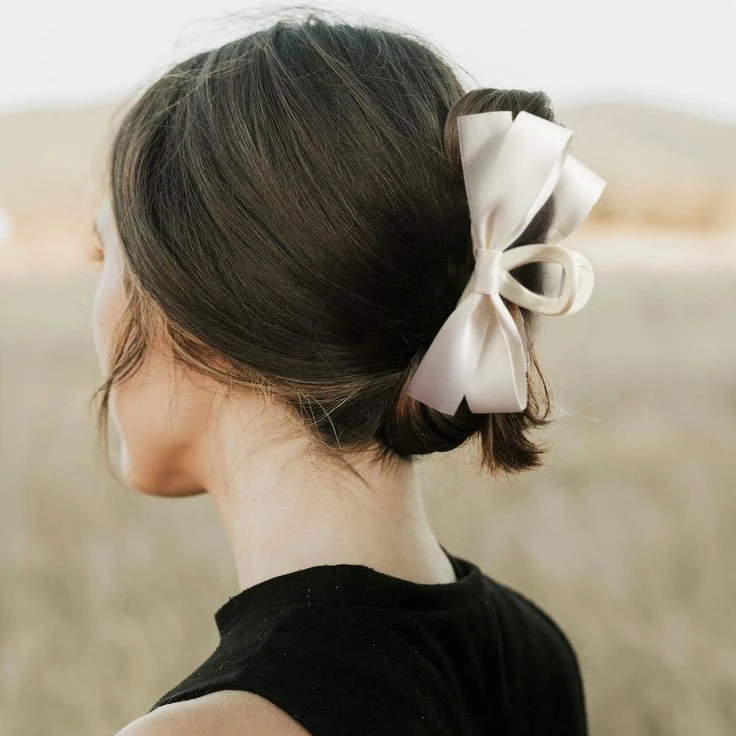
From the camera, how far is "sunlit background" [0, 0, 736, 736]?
191cm

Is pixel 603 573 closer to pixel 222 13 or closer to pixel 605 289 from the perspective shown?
pixel 605 289

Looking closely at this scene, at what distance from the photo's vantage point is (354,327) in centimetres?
77

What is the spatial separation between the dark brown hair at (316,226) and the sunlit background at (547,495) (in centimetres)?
35

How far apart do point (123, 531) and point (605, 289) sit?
5.58ft


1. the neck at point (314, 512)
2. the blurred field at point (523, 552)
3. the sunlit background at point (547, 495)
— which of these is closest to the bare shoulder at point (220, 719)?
the neck at point (314, 512)

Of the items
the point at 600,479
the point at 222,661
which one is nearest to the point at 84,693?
the point at 600,479

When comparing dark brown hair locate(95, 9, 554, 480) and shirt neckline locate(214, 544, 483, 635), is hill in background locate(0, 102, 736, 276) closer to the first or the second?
dark brown hair locate(95, 9, 554, 480)

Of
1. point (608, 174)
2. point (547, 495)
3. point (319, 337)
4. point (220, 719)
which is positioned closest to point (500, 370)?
point (319, 337)

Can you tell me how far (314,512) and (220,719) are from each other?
8.4 inches

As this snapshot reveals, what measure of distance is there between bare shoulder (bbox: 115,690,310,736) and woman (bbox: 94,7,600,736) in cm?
A: 2

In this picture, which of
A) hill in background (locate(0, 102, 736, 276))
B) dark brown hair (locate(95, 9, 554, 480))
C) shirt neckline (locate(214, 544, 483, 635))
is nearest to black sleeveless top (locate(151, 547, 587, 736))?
shirt neckline (locate(214, 544, 483, 635))

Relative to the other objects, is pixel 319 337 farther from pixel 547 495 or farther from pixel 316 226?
pixel 547 495

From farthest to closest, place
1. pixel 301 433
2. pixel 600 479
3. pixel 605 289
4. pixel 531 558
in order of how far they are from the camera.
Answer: pixel 605 289 < pixel 600 479 < pixel 531 558 < pixel 301 433

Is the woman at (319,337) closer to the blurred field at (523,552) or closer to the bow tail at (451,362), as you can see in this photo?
the bow tail at (451,362)
